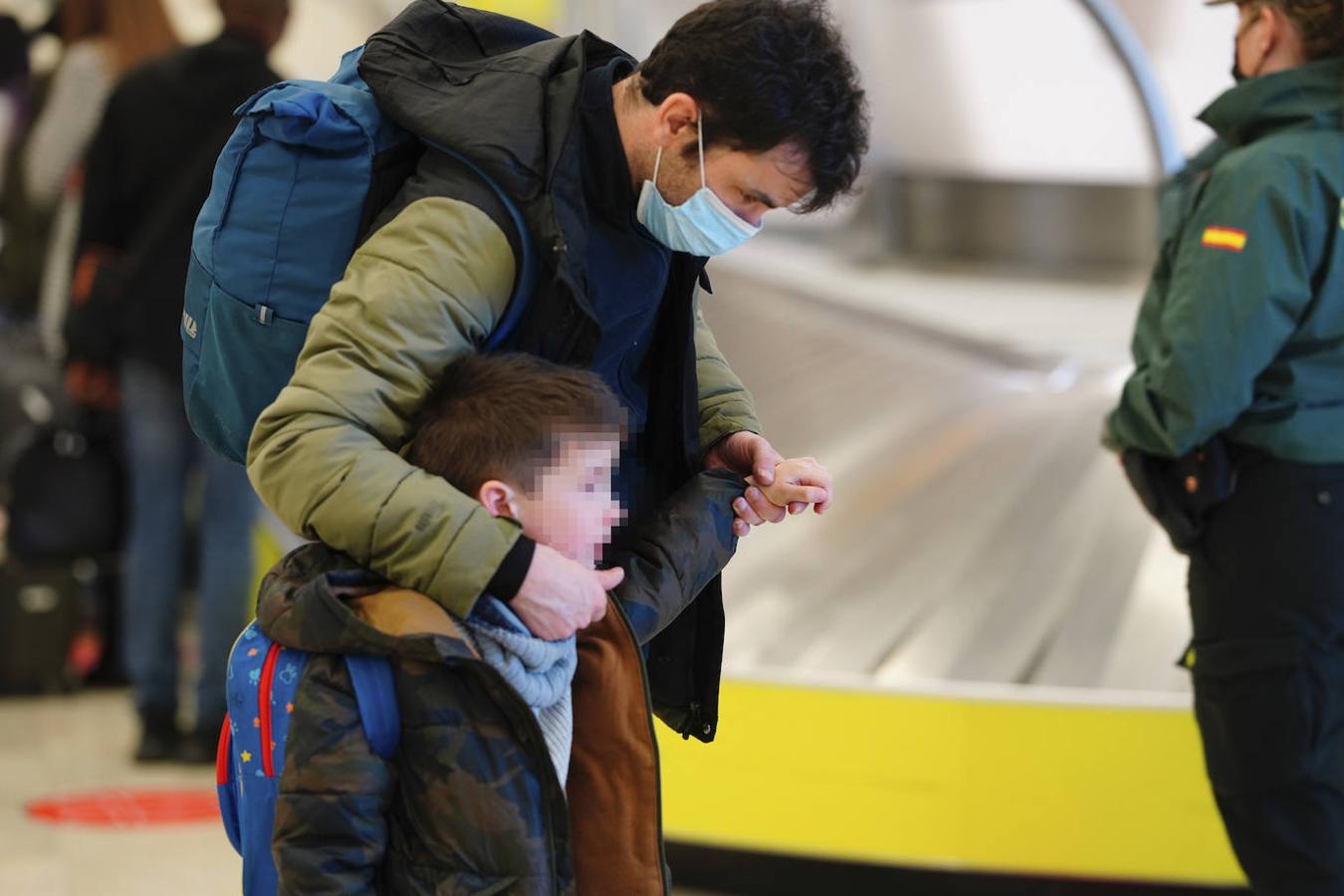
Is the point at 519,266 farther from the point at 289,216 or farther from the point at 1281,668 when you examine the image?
the point at 1281,668

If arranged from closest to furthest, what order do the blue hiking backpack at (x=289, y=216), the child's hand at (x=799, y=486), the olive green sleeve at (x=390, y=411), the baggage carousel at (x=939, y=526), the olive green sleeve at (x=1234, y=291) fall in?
the olive green sleeve at (x=390, y=411) → the blue hiking backpack at (x=289, y=216) → the child's hand at (x=799, y=486) → the olive green sleeve at (x=1234, y=291) → the baggage carousel at (x=939, y=526)

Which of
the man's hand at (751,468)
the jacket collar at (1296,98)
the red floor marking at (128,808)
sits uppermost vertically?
the jacket collar at (1296,98)

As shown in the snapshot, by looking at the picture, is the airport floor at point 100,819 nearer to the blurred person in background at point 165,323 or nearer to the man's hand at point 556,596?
the blurred person in background at point 165,323

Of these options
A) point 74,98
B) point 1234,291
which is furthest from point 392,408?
point 74,98

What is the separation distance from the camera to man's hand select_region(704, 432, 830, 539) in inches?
65.4

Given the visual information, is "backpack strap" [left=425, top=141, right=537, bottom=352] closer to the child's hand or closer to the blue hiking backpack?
the blue hiking backpack

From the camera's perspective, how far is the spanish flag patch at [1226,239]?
2178mm

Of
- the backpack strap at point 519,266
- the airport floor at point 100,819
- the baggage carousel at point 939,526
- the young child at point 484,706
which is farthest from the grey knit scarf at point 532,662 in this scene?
the airport floor at point 100,819

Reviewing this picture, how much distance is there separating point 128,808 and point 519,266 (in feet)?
8.67

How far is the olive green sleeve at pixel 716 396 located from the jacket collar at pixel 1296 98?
2.89 ft

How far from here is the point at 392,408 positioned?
138 cm

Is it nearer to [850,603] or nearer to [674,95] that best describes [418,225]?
[674,95]

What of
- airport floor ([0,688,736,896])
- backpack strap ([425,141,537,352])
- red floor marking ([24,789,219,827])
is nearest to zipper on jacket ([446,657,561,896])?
backpack strap ([425,141,537,352])

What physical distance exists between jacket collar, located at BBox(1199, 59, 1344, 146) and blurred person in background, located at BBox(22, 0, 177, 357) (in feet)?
8.96
